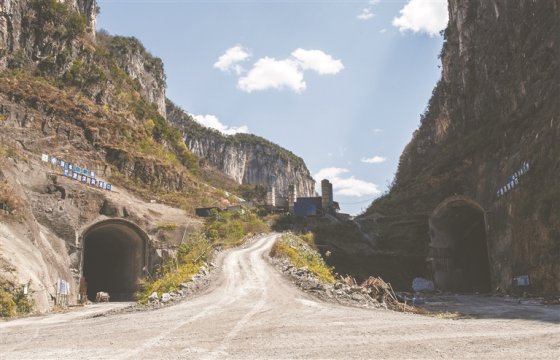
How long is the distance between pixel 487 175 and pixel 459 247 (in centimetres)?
860

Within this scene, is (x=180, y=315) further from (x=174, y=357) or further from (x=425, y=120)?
(x=425, y=120)

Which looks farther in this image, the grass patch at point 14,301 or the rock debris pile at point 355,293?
the rock debris pile at point 355,293

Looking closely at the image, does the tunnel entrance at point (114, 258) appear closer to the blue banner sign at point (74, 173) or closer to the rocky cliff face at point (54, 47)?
the blue banner sign at point (74, 173)

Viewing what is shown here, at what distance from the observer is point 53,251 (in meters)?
30.8

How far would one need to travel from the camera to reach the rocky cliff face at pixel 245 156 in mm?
150125

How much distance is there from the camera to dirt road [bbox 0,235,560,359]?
867cm

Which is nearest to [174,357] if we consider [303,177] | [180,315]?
[180,315]

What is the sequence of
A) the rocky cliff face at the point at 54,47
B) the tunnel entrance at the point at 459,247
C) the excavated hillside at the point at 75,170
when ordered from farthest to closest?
the rocky cliff face at the point at 54,47 < the tunnel entrance at the point at 459,247 < the excavated hillside at the point at 75,170

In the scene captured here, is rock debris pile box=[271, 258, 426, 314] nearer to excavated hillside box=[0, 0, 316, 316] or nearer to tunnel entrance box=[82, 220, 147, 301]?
excavated hillside box=[0, 0, 316, 316]

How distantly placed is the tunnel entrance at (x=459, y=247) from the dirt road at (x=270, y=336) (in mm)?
31068

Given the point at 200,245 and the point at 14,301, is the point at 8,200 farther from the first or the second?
the point at 200,245

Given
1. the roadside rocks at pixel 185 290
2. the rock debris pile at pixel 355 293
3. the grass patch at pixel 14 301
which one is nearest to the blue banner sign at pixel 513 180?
the rock debris pile at pixel 355 293

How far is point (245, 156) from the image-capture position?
16825 cm

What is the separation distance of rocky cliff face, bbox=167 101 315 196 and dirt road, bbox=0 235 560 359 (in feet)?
443
